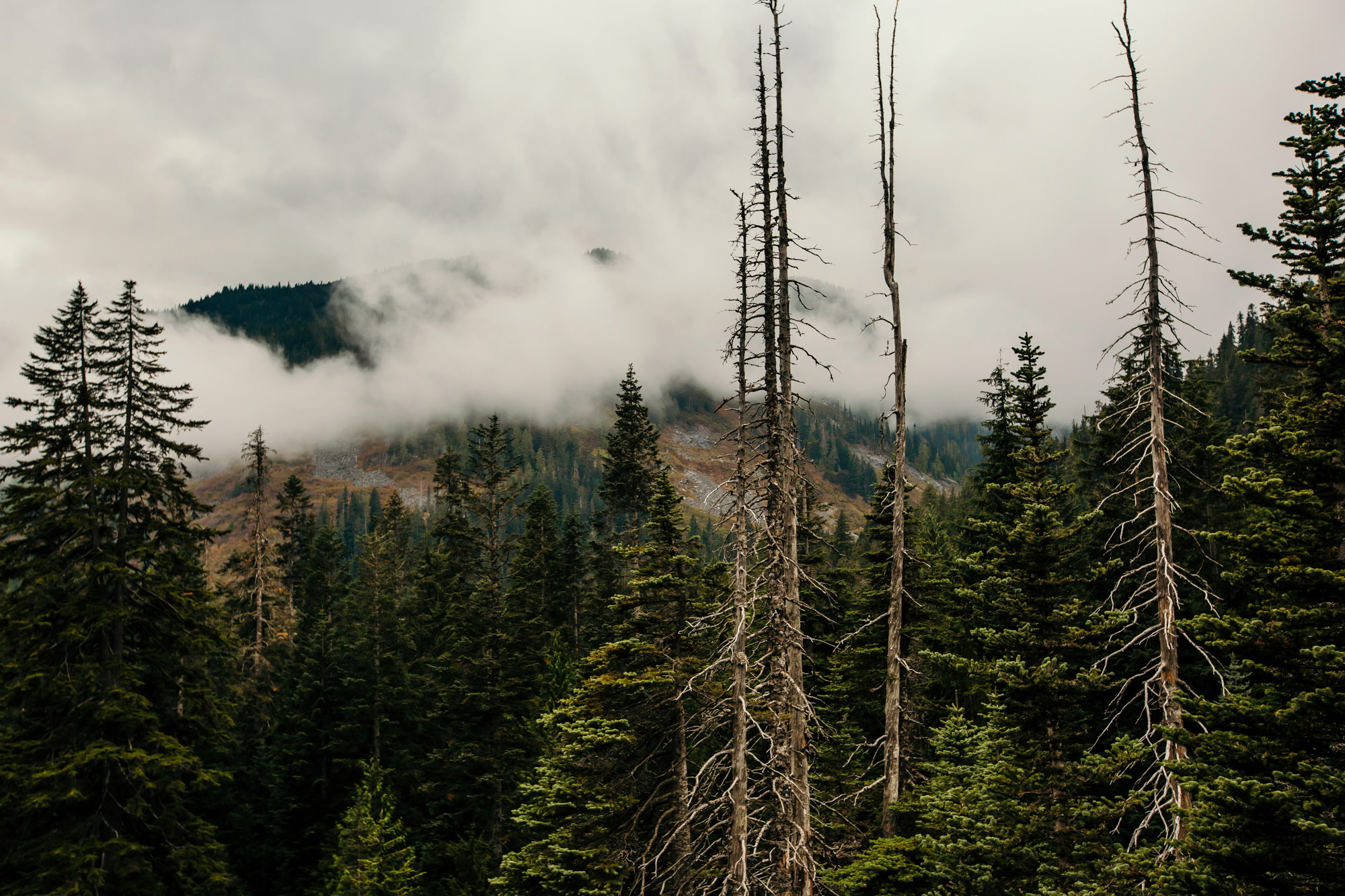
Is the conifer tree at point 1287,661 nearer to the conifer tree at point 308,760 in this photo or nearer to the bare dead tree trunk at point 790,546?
the bare dead tree trunk at point 790,546

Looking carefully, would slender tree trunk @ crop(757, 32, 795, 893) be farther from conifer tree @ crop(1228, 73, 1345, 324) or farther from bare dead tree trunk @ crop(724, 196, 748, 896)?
conifer tree @ crop(1228, 73, 1345, 324)

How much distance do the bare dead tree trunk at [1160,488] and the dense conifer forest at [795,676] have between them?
77 mm

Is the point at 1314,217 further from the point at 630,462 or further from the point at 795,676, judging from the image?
the point at 630,462

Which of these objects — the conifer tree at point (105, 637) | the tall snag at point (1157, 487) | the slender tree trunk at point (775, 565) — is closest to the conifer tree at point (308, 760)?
the conifer tree at point (105, 637)

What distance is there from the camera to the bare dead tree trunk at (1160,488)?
12727mm

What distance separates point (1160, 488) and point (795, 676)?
8376 mm

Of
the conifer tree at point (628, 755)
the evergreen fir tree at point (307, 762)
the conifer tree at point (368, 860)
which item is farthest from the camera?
the evergreen fir tree at point (307, 762)

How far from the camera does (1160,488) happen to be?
13625 millimetres

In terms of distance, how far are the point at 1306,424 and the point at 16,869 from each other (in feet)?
104

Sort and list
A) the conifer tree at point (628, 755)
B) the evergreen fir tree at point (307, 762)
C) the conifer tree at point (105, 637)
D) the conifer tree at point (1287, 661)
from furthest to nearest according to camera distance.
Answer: the evergreen fir tree at point (307, 762), the conifer tree at point (628, 755), the conifer tree at point (105, 637), the conifer tree at point (1287, 661)

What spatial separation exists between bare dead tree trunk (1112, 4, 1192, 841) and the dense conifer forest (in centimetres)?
8

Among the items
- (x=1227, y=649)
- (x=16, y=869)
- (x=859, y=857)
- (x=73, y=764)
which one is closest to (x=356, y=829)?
(x=16, y=869)

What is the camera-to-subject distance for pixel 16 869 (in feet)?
60.7

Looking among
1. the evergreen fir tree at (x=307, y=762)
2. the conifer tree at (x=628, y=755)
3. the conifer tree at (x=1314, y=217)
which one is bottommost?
the evergreen fir tree at (x=307, y=762)
